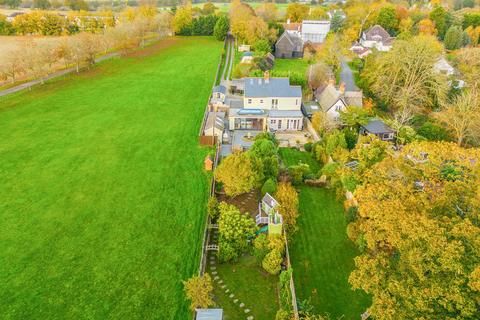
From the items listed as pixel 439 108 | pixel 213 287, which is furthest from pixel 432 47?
pixel 213 287

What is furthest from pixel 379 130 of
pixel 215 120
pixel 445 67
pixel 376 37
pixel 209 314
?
pixel 376 37

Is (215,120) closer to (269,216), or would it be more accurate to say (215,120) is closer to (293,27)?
(269,216)

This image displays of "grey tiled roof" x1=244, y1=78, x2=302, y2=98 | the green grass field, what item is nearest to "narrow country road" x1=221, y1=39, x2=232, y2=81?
the green grass field

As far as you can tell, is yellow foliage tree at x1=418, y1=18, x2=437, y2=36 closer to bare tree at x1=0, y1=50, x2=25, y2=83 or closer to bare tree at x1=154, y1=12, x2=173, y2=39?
bare tree at x1=154, y1=12, x2=173, y2=39

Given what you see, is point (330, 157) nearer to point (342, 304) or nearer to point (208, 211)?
point (208, 211)

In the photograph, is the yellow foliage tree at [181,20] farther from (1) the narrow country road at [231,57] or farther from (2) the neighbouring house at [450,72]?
(2) the neighbouring house at [450,72]

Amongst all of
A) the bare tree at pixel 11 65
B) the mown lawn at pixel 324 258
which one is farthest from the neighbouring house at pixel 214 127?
the bare tree at pixel 11 65
